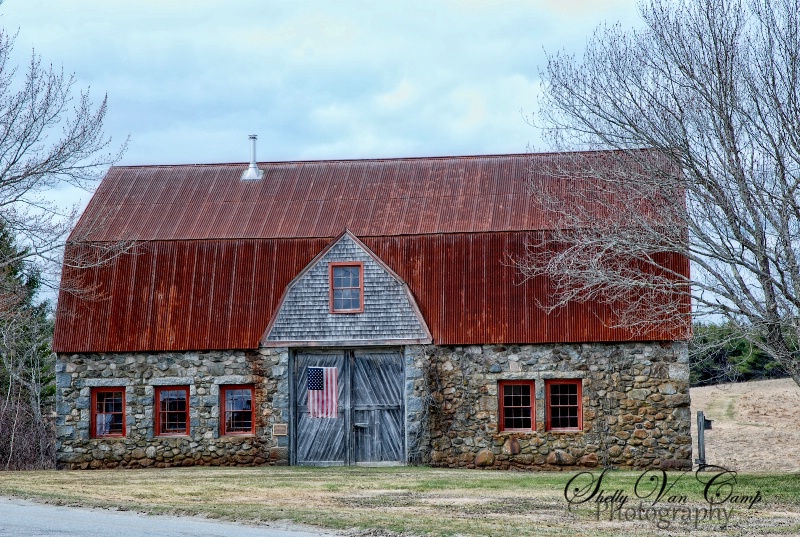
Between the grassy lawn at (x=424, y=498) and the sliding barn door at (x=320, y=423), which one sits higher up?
the sliding barn door at (x=320, y=423)

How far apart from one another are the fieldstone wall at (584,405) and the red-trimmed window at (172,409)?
5.00m

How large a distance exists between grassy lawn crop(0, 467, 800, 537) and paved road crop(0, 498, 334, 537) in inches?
20.6

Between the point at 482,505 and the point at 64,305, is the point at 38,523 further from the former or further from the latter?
the point at 64,305

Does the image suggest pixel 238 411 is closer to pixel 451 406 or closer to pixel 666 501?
pixel 451 406

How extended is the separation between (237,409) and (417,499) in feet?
29.3

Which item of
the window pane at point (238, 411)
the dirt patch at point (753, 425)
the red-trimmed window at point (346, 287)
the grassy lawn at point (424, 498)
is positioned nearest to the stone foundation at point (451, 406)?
the window pane at point (238, 411)

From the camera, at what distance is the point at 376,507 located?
15.0 metres

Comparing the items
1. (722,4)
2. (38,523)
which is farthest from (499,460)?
(38,523)

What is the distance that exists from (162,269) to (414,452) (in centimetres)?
699

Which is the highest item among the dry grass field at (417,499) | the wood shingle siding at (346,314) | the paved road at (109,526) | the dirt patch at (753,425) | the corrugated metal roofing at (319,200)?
the corrugated metal roofing at (319,200)

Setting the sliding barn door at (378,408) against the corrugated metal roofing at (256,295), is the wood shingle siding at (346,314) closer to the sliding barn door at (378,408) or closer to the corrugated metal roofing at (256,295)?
the corrugated metal roofing at (256,295)

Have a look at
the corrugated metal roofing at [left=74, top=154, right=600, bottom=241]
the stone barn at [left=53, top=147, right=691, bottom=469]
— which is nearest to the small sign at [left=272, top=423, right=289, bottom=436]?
the stone barn at [left=53, top=147, right=691, bottom=469]

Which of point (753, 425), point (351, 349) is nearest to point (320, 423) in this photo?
point (351, 349)

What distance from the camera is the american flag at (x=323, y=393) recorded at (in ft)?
77.7
